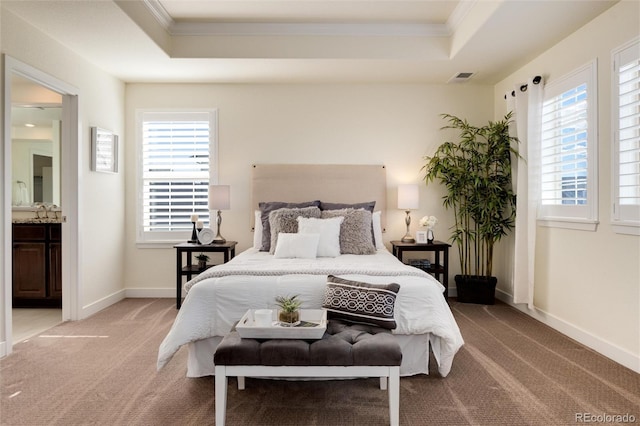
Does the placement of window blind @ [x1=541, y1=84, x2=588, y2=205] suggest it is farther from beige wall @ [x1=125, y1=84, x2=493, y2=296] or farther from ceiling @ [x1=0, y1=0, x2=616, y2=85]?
beige wall @ [x1=125, y1=84, x2=493, y2=296]

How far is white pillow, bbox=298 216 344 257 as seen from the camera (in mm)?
3941

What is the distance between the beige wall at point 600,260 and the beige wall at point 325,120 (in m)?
1.41

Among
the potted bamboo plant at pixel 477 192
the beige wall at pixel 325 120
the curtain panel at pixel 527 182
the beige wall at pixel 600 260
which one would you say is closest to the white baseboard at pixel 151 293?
the beige wall at pixel 325 120

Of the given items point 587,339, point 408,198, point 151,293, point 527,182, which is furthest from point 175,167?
point 587,339

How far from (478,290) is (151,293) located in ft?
12.6

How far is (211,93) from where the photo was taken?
513 centimetres

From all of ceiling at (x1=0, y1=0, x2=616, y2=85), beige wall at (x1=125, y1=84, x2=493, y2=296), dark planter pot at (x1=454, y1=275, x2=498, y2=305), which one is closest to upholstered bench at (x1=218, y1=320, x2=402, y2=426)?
ceiling at (x1=0, y1=0, x2=616, y2=85)

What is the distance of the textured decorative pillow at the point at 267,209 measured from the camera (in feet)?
14.2

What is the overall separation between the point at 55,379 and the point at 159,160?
2987 mm

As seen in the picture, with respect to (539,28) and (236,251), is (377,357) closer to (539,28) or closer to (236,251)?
(539,28)

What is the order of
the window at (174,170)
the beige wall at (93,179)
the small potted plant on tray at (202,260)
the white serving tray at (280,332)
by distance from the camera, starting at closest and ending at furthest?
the white serving tray at (280,332)
the beige wall at (93,179)
the small potted plant on tray at (202,260)
the window at (174,170)

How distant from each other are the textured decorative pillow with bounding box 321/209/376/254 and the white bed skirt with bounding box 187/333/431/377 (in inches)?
57.0

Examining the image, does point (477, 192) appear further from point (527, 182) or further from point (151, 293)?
point (151, 293)

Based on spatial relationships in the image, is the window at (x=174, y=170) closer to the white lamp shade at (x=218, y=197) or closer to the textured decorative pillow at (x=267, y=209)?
the white lamp shade at (x=218, y=197)
